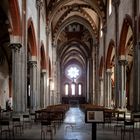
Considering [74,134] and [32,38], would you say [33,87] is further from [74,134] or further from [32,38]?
[74,134]

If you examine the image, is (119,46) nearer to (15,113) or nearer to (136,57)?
→ (136,57)

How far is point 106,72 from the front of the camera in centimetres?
4062

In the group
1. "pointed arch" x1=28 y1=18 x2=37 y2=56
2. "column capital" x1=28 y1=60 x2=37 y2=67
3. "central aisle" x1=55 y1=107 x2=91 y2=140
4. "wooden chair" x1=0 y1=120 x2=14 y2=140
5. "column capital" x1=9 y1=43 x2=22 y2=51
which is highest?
"pointed arch" x1=28 y1=18 x2=37 y2=56

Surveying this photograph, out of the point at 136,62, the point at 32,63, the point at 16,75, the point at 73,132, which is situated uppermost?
the point at 32,63

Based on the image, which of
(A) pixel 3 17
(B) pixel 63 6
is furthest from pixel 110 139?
(B) pixel 63 6

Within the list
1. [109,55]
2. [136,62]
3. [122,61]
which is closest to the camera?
[136,62]

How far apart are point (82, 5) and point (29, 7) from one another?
20821 millimetres

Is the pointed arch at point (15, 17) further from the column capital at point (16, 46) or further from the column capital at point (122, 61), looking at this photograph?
the column capital at point (122, 61)

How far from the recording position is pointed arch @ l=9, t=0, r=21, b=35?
70.6ft

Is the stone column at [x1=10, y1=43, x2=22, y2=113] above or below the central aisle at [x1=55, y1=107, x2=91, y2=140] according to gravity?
above

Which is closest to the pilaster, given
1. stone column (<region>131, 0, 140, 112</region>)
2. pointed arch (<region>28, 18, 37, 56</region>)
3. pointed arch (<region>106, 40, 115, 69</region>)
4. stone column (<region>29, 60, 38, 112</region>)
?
pointed arch (<region>106, 40, 115, 69</region>)

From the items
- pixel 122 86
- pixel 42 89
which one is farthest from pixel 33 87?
pixel 42 89

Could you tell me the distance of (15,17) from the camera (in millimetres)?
22266

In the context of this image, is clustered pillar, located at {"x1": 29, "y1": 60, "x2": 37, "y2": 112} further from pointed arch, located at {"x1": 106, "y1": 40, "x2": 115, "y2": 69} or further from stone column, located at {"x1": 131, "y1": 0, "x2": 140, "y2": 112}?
stone column, located at {"x1": 131, "y1": 0, "x2": 140, "y2": 112}
